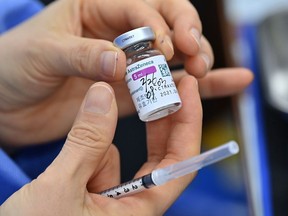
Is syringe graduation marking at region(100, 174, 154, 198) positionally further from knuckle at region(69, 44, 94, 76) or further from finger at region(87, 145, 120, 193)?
knuckle at region(69, 44, 94, 76)

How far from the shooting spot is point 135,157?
114 centimetres

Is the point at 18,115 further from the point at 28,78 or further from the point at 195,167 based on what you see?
the point at 195,167

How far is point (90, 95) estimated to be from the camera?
56 centimetres

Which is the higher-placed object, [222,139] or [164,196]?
[164,196]

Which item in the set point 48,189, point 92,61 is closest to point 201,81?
point 92,61

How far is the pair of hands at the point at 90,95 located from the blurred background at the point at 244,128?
0.64ft

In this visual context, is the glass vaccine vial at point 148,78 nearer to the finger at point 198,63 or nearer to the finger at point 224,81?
the finger at point 198,63

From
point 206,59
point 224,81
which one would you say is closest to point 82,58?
point 206,59

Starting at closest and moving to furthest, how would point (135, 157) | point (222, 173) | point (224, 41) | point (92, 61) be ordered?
point (92, 61), point (222, 173), point (135, 157), point (224, 41)

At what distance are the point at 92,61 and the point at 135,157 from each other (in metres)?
0.53

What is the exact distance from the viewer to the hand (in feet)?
1.71

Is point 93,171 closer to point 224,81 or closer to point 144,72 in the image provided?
point 144,72

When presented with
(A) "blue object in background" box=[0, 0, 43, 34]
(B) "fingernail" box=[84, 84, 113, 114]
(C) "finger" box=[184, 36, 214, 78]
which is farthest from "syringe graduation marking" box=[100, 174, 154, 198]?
(A) "blue object in background" box=[0, 0, 43, 34]

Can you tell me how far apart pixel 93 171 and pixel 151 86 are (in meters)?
0.14
